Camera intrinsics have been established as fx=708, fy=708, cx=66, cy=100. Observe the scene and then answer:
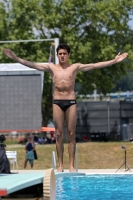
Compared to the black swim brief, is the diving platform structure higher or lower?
lower

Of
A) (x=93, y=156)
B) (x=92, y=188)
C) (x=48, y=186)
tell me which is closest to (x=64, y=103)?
(x=92, y=188)

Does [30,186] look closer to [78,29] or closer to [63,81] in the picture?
[63,81]

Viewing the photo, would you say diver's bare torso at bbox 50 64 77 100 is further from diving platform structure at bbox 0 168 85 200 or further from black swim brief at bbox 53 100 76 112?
diving platform structure at bbox 0 168 85 200

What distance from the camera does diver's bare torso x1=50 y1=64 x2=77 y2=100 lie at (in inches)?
494

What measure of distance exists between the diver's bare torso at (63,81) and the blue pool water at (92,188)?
4.82 feet

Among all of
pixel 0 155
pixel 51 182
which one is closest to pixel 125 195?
pixel 51 182

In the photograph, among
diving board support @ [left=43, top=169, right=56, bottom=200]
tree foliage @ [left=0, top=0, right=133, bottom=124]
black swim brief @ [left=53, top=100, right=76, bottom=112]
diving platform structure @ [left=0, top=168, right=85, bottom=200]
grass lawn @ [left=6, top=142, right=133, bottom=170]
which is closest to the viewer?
diving platform structure @ [left=0, top=168, right=85, bottom=200]

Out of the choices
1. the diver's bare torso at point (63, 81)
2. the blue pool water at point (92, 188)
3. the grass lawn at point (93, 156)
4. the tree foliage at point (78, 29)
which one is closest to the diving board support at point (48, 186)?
the blue pool water at point (92, 188)

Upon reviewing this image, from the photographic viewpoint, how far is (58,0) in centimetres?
5659

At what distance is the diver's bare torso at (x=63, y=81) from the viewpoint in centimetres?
1254

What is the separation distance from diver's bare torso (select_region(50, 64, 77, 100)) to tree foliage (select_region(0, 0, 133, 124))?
133 ft

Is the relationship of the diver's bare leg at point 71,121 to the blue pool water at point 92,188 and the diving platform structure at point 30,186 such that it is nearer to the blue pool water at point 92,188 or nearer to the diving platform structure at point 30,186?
the blue pool water at point 92,188

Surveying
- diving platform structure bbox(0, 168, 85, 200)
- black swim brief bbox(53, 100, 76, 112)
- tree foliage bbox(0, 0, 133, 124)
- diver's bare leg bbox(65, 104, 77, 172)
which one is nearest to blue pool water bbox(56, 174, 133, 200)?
diver's bare leg bbox(65, 104, 77, 172)

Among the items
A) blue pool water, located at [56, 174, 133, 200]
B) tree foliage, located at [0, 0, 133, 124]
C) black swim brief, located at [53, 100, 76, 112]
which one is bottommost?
blue pool water, located at [56, 174, 133, 200]
